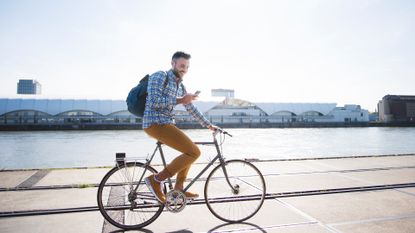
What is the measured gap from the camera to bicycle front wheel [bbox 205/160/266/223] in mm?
3903

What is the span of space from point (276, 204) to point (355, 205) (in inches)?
48.2

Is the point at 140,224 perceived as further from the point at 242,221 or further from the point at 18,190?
the point at 18,190

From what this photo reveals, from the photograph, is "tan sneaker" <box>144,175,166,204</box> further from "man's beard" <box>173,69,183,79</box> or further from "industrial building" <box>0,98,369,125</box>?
"industrial building" <box>0,98,369,125</box>

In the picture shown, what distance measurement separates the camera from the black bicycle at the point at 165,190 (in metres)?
3.73

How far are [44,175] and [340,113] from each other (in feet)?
352

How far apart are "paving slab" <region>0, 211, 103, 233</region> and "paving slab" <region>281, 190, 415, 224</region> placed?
9.62ft

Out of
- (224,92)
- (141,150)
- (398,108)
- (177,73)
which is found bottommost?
(141,150)

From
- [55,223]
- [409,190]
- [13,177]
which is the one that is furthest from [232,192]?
[13,177]

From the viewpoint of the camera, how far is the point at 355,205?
179 inches

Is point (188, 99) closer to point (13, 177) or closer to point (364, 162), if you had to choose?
point (13, 177)

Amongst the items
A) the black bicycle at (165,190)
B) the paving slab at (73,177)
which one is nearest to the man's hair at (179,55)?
the black bicycle at (165,190)

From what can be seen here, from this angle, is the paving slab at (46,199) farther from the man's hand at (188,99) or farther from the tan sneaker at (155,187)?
the man's hand at (188,99)

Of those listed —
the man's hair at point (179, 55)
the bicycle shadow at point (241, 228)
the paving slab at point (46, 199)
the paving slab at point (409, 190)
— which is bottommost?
→ the bicycle shadow at point (241, 228)

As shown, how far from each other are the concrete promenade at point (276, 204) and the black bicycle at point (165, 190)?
0.50ft
